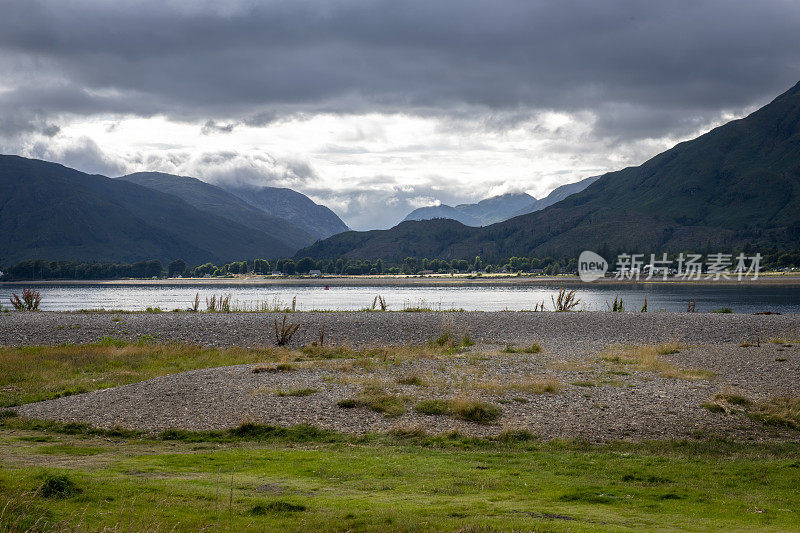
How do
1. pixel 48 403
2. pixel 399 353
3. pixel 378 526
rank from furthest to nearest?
1. pixel 399 353
2. pixel 48 403
3. pixel 378 526

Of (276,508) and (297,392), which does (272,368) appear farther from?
(276,508)

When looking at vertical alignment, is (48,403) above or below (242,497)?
below

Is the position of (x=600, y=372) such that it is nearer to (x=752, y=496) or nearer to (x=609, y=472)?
(x=609, y=472)

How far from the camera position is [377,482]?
12.7 meters

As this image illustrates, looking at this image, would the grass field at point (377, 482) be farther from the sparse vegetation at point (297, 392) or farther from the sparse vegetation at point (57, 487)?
the sparse vegetation at point (297, 392)

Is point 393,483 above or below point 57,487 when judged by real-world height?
below

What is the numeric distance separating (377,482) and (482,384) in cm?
1230

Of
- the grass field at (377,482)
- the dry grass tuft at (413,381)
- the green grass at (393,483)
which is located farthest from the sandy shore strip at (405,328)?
the green grass at (393,483)

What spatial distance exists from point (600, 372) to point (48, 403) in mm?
21361

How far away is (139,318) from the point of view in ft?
163

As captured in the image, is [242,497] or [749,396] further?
[749,396]

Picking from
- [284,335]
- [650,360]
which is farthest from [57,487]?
[284,335]

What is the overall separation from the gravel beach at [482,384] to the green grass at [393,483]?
1470 millimetres

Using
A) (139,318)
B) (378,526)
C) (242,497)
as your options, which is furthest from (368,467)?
(139,318)
